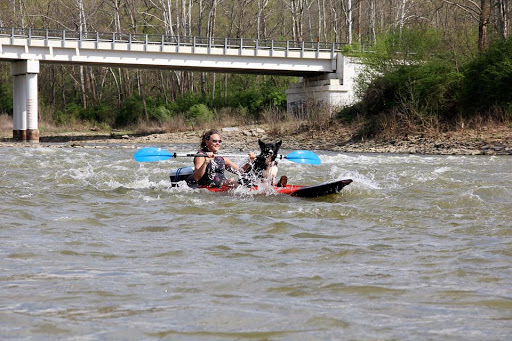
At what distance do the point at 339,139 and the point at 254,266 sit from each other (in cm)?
3004

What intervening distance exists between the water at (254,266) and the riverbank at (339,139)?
16702 millimetres

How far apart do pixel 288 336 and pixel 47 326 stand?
1.40 m

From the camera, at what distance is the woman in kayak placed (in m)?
11.5

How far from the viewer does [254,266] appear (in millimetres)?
6207

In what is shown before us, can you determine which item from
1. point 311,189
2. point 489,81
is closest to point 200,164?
point 311,189

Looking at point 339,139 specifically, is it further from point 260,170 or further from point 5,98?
point 5,98

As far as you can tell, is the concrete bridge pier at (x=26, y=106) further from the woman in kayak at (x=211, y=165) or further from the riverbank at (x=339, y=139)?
the woman in kayak at (x=211, y=165)

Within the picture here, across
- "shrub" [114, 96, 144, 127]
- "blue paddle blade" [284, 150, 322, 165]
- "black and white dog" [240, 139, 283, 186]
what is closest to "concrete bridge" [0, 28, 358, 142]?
"shrub" [114, 96, 144, 127]

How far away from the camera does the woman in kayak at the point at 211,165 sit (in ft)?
37.8

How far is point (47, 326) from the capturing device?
14.5ft

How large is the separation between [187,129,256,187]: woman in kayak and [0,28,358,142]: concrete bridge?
30302mm

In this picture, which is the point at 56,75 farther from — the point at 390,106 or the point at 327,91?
the point at 390,106

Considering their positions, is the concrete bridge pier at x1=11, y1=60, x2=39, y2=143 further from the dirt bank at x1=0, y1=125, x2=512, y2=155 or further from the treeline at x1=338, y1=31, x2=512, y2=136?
the treeline at x1=338, y1=31, x2=512, y2=136

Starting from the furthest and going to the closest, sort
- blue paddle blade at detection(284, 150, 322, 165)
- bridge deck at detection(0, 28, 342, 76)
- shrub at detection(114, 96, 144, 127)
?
shrub at detection(114, 96, 144, 127)
bridge deck at detection(0, 28, 342, 76)
blue paddle blade at detection(284, 150, 322, 165)
